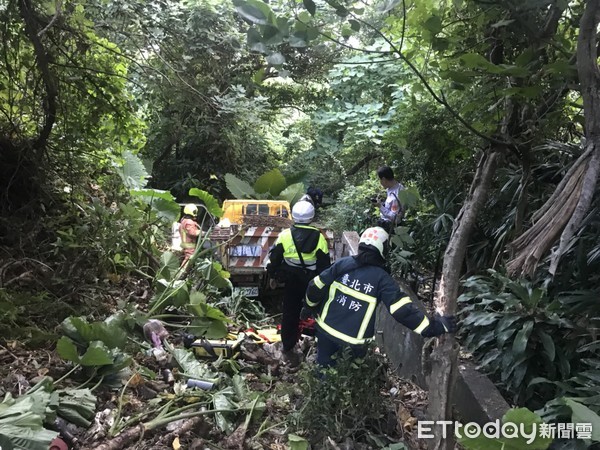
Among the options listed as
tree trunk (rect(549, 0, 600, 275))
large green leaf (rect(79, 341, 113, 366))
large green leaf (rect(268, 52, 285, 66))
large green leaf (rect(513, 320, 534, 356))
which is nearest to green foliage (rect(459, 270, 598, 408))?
large green leaf (rect(513, 320, 534, 356))

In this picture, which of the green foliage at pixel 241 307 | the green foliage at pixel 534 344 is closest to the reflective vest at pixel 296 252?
the green foliage at pixel 241 307

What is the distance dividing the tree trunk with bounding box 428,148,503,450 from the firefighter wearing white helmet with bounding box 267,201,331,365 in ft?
8.41

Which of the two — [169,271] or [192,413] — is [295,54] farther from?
[192,413]

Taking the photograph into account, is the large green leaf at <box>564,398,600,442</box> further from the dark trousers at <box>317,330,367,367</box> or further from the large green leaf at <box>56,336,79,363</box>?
the large green leaf at <box>56,336,79,363</box>

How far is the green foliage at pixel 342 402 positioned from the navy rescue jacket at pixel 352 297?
0.90 feet

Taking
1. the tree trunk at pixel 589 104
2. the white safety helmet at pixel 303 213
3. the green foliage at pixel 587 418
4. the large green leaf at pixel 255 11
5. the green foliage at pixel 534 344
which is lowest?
the green foliage at pixel 534 344

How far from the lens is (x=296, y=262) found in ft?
17.3

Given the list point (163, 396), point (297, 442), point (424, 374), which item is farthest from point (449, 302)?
point (163, 396)

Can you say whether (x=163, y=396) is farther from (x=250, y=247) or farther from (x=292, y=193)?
(x=292, y=193)

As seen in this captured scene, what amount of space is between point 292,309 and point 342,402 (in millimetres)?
1985

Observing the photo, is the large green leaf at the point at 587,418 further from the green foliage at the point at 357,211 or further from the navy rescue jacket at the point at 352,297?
the green foliage at the point at 357,211

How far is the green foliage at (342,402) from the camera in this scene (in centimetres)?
345

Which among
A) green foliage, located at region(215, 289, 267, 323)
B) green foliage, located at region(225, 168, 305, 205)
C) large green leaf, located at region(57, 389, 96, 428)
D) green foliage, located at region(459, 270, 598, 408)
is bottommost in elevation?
green foliage, located at region(215, 289, 267, 323)

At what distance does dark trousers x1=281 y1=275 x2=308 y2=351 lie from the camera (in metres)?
5.32
